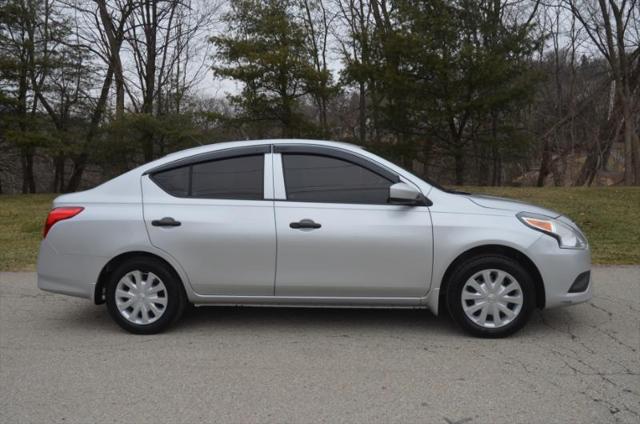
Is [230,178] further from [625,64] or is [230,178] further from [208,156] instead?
[625,64]

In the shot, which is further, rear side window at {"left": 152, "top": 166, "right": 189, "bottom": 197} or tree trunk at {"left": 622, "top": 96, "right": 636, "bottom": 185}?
tree trunk at {"left": 622, "top": 96, "right": 636, "bottom": 185}

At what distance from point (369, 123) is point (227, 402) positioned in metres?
20.5

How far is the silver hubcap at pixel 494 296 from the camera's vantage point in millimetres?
4578

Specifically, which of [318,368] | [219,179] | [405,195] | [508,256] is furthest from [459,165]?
[318,368]

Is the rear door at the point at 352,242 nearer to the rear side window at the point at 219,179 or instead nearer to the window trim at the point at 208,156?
the rear side window at the point at 219,179

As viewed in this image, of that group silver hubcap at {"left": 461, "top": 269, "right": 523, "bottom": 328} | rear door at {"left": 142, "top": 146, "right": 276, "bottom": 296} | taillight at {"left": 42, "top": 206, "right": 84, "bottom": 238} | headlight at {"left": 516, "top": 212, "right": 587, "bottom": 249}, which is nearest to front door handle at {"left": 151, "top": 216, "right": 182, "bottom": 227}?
rear door at {"left": 142, "top": 146, "right": 276, "bottom": 296}

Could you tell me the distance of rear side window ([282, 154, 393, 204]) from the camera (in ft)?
15.6

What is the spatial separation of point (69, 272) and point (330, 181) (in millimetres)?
2348

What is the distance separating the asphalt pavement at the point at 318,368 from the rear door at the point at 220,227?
0.51 m

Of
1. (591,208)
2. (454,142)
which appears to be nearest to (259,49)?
(454,142)

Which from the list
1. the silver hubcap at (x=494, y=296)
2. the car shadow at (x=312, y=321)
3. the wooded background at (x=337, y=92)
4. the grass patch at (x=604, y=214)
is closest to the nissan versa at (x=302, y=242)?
the silver hubcap at (x=494, y=296)

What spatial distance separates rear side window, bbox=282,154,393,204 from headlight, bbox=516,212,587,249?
3.81ft

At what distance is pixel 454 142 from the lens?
2180cm

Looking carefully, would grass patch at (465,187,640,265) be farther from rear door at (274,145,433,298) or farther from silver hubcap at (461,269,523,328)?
rear door at (274,145,433,298)
